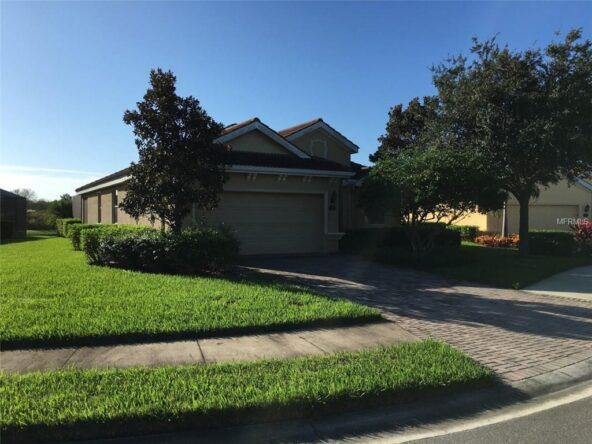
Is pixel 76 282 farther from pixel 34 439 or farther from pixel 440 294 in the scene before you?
pixel 440 294

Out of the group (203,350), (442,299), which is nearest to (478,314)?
(442,299)

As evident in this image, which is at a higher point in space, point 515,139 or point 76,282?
point 515,139

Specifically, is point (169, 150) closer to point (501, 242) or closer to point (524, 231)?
point (524, 231)

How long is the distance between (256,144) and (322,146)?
542 cm

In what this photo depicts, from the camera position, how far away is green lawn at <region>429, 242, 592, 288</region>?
39.6 ft

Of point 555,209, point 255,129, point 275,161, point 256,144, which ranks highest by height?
point 255,129

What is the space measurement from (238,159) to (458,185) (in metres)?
6.80

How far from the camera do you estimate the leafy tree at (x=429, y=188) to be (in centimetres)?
1320

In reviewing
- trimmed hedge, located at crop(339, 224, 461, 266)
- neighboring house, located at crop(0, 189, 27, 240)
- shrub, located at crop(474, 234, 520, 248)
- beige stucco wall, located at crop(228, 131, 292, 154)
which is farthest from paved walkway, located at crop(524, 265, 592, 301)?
neighboring house, located at crop(0, 189, 27, 240)

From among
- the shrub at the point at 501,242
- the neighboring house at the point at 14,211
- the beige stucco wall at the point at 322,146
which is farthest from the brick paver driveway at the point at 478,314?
the neighboring house at the point at 14,211

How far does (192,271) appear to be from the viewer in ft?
36.6

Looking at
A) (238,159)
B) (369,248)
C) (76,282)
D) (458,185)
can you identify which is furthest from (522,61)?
(76,282)

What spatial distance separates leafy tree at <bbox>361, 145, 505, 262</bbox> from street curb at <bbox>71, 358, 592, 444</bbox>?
27.8 ft

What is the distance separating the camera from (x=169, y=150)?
11766 mm
